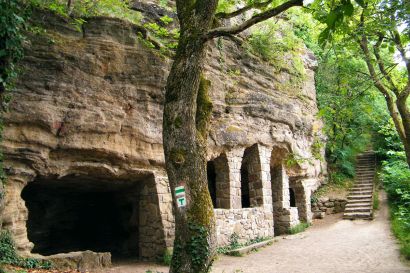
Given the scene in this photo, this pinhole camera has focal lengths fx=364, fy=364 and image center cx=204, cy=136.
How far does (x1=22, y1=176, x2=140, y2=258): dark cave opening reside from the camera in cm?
975

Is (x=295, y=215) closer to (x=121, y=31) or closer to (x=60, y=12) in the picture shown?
(x=121, y=31)

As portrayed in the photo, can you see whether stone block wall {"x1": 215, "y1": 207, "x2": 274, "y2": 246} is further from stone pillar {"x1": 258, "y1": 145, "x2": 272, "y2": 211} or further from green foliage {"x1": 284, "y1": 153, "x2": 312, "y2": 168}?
green foliage {"x1": 284, "y1": 153, "x2": 312, "y2": 168}

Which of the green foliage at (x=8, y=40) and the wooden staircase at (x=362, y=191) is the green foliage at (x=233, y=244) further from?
the green foliage at (x=8, y=40)

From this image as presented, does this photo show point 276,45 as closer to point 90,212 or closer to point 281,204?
point 281,204

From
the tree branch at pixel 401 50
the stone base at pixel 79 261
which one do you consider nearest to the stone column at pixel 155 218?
the stone base at pixel 79 261

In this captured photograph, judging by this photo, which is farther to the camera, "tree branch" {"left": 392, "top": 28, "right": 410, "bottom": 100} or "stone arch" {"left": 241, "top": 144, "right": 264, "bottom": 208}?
"stone arch" {"left": 241, "top": 144, "right": 264, "bottom": 208}

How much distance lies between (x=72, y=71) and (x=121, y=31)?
168cm

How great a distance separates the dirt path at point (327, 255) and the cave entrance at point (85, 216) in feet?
7.23

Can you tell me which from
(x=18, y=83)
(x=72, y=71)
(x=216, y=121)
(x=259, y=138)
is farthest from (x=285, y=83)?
(x=18, y=83)

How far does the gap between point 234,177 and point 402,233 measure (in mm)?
4988

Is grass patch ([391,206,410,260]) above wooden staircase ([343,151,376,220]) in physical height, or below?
below

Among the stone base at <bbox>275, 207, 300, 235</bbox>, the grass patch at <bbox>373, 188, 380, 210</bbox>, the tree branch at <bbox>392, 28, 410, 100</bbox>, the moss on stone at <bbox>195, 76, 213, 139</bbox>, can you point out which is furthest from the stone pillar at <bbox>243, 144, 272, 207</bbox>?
the moss on stone at <bbox>195, 76, 213, 139</bbox>

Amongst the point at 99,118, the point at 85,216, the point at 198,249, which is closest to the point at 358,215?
the point at 85,216

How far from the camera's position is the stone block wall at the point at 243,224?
31.9 ft
